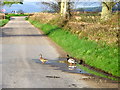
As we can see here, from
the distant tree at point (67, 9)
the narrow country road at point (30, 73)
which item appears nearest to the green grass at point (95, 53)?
the narrow country road at point (30, 73)

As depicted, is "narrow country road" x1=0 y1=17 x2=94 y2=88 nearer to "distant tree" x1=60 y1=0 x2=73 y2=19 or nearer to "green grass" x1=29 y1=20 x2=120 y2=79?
"green grass" x1=29 y1=20 x2=120 y2=79

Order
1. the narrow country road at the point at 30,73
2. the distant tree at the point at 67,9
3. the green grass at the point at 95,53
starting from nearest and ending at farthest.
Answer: the narrow country road at the point at 30,73 → the green grass at the point at 95,53 → the distant tree at the point at 67,9

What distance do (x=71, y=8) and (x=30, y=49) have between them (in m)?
17.3

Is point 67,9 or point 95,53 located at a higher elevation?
point 67,9

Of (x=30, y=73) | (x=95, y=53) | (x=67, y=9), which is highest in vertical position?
(x=67, y=9)

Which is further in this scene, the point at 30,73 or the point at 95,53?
the point at 95,53

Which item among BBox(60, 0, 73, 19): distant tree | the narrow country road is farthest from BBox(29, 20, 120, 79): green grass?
BBox(60, 0, 73, 19): distant tree

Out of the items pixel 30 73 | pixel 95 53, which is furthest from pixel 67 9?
pixel 30 73

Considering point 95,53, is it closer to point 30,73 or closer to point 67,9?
point 30,73

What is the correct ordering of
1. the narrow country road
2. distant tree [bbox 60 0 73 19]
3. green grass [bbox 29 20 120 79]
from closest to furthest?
the narrow country road, green grass [bbox 29 20 120 79], distant tree [bbox 60 0 73 19]

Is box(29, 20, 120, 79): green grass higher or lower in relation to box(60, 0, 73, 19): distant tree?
lower

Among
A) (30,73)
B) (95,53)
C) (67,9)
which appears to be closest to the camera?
(30,73)

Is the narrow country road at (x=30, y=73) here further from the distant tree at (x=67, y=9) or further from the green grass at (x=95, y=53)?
the distant tree at (x=67, y=9)

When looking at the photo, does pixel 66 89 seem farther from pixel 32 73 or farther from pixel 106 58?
pixel 106 58
